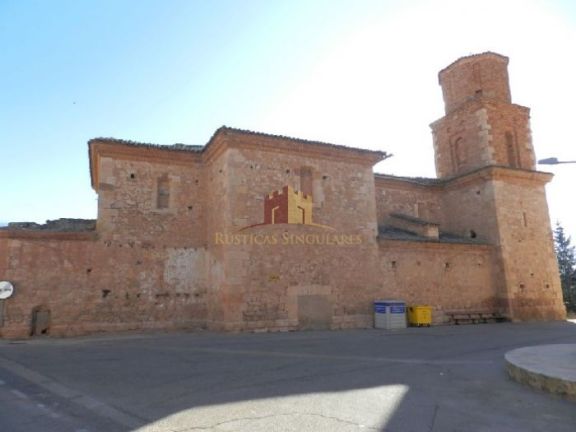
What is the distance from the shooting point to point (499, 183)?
19.8 m

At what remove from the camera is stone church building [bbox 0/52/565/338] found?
45.3 ft

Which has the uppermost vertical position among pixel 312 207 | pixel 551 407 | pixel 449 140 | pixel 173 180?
pixel 449 140

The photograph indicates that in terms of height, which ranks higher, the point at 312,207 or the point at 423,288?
the point at 312,207

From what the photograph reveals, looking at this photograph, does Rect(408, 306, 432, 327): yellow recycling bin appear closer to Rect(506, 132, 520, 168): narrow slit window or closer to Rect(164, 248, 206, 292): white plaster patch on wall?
Rect(164, 248, 206, 292): white plaster patch on wall

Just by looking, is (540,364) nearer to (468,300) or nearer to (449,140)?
(468,300)

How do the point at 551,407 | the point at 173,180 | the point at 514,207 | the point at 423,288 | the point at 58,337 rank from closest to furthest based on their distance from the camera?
1. the point at 551,407
2. the point at 58,337
3. the point at 173,180
4. the point at 423,288
5. the point at 514,207

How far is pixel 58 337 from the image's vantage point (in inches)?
516

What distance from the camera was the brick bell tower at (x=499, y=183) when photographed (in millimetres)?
19391

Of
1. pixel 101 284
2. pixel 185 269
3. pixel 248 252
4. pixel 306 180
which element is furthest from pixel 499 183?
pixel 101 284

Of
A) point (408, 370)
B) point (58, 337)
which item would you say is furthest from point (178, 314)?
point (408, 370)

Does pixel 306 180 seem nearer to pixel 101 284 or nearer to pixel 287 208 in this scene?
pixel 287 208

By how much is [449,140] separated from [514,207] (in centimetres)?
483

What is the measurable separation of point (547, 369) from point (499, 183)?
50.2 feet

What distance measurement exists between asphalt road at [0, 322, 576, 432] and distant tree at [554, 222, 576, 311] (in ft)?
89.5
